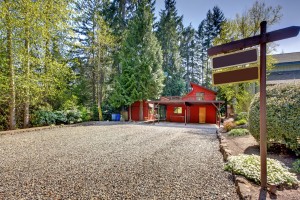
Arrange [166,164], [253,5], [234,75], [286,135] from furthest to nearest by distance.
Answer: [253,5] → [286,135] → [166,164] → [234,75]

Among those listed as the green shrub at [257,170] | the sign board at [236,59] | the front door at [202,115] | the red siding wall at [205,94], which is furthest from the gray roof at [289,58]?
the sign board at [236,59]

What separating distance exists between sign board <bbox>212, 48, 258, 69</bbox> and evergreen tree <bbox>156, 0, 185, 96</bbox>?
934 inches

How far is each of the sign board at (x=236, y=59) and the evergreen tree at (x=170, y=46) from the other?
23727 millimetres

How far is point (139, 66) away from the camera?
17359 millimetres

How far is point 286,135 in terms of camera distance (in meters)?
4.57

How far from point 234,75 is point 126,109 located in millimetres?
16568

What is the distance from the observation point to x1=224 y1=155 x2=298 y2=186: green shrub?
290 centimetres

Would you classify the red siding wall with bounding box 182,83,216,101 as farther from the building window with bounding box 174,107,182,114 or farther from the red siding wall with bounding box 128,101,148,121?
the red siding wall with bounding box 128,101,148,121

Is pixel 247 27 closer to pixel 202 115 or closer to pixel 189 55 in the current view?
pixel 202 115

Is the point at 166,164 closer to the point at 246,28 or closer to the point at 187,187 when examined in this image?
the point at 187,187

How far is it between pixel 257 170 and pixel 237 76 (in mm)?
1847

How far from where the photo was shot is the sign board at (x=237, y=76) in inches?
113

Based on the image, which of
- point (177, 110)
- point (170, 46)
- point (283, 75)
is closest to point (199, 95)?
point (177, 110)

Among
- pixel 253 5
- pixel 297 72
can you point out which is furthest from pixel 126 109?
pixel 297 72
